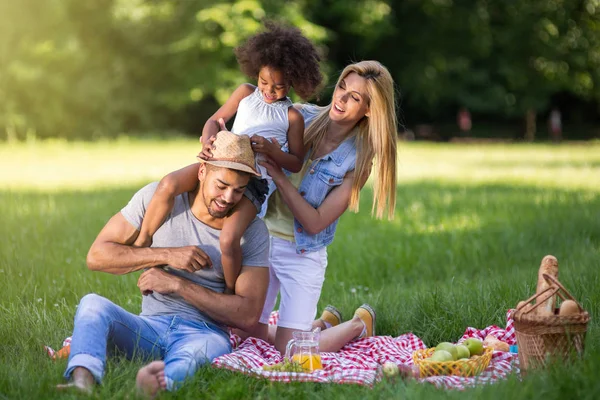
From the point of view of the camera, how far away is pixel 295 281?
542cm

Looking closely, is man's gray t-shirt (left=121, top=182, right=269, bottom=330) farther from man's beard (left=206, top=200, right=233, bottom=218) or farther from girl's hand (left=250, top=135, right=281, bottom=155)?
girl's hand (left=250, top=135, right=281, bottom=155)

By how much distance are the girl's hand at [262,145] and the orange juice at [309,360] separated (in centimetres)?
121

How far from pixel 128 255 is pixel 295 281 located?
1284 millimetres

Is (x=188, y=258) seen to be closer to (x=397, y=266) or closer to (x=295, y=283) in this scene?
(x=295, y=283)

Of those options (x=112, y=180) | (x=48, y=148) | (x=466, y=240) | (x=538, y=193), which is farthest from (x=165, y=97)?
(x=466, y=240)

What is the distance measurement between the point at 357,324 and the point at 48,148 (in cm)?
1747

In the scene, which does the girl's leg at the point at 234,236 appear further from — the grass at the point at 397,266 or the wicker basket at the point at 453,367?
the wicker basket at the point at 453,367

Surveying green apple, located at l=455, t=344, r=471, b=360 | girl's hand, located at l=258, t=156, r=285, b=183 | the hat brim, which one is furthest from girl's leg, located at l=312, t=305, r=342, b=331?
the hat brim

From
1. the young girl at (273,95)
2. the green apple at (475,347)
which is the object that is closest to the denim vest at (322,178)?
the young girl at (273,95)

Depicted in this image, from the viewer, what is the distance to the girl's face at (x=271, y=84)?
5227 mm

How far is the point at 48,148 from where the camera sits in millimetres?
21375

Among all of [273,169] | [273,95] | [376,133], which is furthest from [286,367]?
[273,95]

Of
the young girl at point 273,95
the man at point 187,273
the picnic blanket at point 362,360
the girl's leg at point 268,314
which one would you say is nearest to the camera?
the picnic blanket at point 362,360

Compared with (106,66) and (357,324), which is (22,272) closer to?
(357,324)
